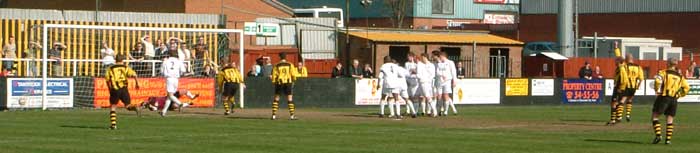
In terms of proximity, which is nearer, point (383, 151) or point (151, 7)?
point (383, 151)

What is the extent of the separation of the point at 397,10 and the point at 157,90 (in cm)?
5132

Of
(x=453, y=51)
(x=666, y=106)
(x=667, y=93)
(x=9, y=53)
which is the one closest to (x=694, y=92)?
(x=453, y=51)

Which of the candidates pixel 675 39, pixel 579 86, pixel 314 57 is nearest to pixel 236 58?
pixel 314 57

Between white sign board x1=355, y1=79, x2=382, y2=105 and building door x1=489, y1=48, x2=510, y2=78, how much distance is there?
11085 mm

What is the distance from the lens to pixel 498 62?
5641 cm

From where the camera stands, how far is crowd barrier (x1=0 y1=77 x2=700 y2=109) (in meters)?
39.1

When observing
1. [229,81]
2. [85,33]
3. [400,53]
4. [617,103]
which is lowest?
[617,103]

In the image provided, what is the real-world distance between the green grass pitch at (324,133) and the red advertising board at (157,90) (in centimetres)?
230

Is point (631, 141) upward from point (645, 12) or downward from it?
downward

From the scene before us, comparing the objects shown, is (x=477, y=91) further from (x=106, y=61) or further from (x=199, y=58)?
(x=106, y=61)

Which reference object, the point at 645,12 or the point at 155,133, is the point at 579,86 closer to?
the point at 155,133

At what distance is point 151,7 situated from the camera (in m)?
62.4

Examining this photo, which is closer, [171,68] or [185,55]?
[171,68]

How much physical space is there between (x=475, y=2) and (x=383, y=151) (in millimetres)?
76515
